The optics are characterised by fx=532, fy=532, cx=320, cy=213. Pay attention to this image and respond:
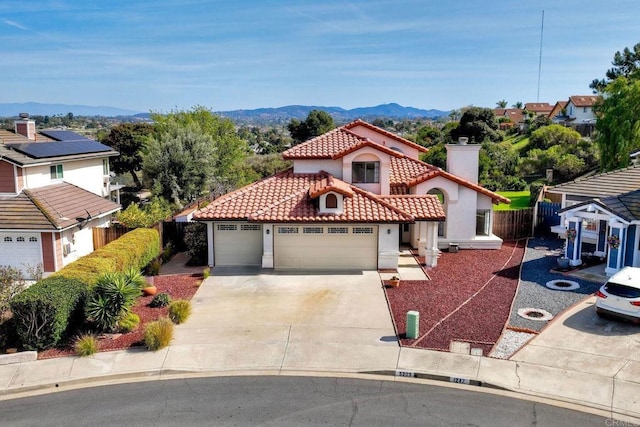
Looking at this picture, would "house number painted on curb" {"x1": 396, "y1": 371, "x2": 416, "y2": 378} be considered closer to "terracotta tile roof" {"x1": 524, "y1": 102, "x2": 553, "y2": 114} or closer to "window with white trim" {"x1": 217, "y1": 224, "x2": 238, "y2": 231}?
"window with white trim" {"x1": 217, "y1": 224, "x2": 238, "y2": 231}

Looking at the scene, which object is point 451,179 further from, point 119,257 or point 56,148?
point 56,148

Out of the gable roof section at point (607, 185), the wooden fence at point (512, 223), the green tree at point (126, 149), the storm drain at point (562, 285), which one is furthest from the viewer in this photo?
the green tree at point (126, 149)

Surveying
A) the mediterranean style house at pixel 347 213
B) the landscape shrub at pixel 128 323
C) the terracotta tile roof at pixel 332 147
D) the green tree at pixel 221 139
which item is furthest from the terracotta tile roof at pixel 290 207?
the green tree at pixel 221 139

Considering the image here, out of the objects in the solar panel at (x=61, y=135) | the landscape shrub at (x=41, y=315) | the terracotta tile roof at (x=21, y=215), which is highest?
the solar panel at (x=61, y=135)

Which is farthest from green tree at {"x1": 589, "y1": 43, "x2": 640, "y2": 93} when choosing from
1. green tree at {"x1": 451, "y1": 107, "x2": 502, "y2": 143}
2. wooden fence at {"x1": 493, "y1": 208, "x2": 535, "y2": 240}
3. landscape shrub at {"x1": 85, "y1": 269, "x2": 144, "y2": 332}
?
landscape shrub at {"x1": 85, "y1": 269, "x2": 144, "y2": 332}

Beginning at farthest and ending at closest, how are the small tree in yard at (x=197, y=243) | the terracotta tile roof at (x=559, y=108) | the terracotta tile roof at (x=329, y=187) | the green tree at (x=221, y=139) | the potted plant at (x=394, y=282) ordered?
the terracotta tile roof at (x=559, y=108) < the green tree at (x=221, y=139) < the small tree in yard at (x=197, y=243) < the terracotta tile roof at (x=329, y=187) < the potted plant at (x=394, y=282)

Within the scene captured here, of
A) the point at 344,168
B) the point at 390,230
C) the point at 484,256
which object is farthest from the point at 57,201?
the point at 484,256

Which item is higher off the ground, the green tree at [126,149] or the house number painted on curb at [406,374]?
the green tree at [126,149]

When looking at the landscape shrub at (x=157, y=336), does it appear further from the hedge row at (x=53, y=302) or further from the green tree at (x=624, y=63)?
the green tree at (x=624, y=63)

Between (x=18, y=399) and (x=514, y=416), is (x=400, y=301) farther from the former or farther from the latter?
(x=18, y=399)
